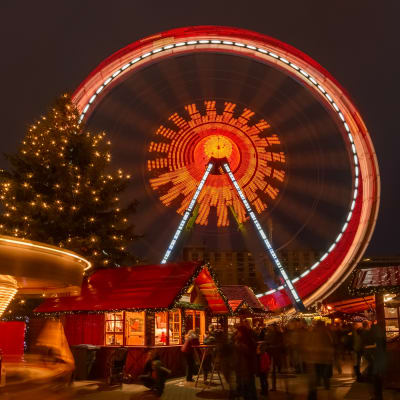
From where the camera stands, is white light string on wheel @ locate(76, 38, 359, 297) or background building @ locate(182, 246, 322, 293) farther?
background building @ locate(182, 246, 322, 293)

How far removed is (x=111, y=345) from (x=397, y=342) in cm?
697

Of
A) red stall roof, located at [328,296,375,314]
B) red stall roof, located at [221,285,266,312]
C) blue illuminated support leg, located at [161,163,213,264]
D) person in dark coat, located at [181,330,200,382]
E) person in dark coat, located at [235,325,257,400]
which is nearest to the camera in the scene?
person in dark coat, located at [235,325,257,400]

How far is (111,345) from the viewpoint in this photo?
13211mm

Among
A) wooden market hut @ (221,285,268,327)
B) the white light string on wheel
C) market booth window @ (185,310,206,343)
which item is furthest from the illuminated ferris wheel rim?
market booth window @ (185,310,206,343)

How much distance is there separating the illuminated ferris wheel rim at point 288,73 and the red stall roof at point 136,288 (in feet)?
22.3

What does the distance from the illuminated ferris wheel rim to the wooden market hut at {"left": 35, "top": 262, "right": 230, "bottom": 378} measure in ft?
23.6

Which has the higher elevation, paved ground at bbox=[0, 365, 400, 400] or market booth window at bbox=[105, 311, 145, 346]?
market booth window at bbox=[105, 311, 145, 346]

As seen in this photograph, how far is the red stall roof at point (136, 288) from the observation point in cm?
1266

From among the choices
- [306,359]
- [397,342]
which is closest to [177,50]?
[397,342]

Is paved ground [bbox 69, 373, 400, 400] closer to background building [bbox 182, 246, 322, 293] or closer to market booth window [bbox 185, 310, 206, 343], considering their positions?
market booth window [bbox 185, 310, 206, 343]

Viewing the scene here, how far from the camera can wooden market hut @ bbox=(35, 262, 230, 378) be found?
41.2 feet

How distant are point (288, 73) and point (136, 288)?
11.3 meters

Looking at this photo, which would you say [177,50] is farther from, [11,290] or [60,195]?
[11,290]

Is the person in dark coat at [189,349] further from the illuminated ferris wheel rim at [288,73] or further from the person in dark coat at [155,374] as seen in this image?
the illuminated ferris wheel rim at [288,73]
